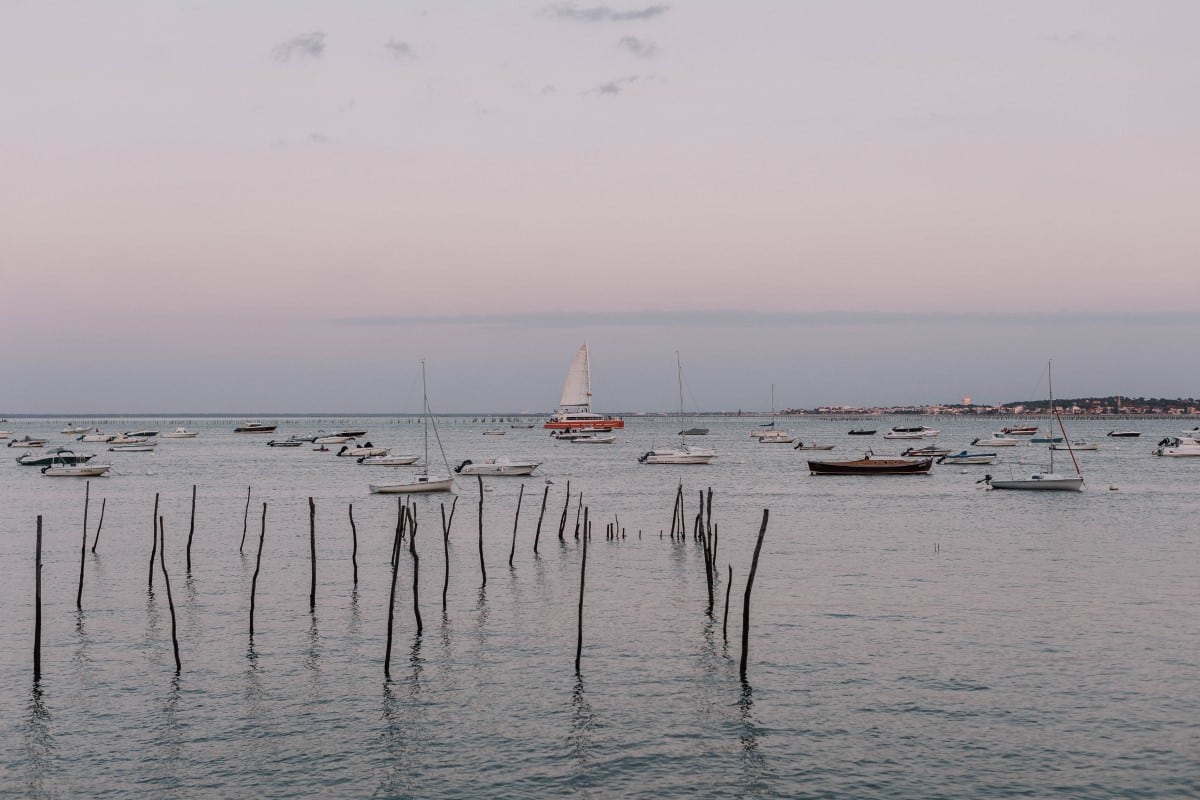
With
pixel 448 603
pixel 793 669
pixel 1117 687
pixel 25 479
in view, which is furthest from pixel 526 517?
pixel 25 479

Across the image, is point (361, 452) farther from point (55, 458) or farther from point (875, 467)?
point (875, 467)

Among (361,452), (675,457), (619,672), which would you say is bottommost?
(361,452)

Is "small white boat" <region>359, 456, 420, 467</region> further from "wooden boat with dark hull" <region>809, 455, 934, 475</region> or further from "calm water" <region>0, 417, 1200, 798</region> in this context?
"calm water" <region>0, 417, 1200, 798</region>

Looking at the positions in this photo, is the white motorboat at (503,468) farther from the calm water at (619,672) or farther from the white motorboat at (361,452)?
the calm water at (619,672)

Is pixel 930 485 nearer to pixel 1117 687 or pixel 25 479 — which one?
pixel 1117 687

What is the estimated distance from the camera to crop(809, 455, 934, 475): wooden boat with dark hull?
94812 mm

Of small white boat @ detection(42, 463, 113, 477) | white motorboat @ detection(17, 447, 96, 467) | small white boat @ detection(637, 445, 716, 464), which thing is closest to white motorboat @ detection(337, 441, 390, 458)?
white motorboat @ detection(17, 447, 96, 467)

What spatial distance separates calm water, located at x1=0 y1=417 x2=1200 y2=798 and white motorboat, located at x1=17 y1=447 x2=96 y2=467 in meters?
58.0

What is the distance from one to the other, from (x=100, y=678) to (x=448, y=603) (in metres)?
11.5

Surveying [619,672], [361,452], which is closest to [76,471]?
[361,452]

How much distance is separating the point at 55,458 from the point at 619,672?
9643cm

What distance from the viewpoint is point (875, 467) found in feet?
311

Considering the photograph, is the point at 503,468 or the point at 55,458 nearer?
the point at 503,468

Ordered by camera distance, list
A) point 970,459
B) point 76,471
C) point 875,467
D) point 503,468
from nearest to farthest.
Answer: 1. point 76,471
2. point 875,467
3. point 503,468
4. point 970,459
